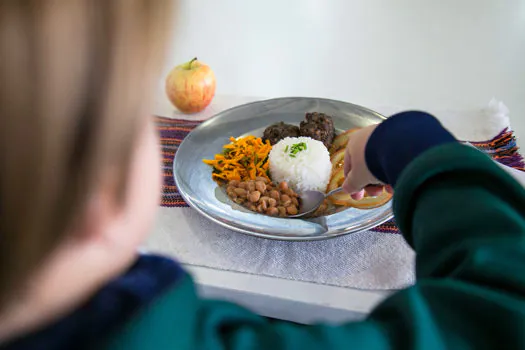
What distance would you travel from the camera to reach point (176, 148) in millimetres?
691

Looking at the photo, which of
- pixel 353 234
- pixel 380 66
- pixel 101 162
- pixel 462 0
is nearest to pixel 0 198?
pixel 101 162

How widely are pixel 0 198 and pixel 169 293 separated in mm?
88

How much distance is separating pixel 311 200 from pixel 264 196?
0.23 ft

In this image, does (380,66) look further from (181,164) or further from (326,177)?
(181,164)

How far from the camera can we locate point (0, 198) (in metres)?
0.16

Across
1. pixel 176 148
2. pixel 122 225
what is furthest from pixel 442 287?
pixel 176 148

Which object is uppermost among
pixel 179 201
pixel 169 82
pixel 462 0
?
pixel 462 0

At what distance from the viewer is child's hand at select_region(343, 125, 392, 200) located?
0.44 m

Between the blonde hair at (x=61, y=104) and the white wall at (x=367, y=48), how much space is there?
94 centimetres

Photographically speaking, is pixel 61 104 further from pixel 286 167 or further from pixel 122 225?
pixel 286 167

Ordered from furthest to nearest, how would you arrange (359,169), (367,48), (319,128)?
(367,48), (319,128), (359,169)

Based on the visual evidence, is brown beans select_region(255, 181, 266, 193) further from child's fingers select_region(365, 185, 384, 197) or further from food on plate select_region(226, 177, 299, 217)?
child's fingers select_region(365, 185, 384, 197)

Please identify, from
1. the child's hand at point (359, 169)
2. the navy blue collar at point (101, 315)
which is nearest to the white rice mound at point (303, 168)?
the child's hand at point (359, 169)

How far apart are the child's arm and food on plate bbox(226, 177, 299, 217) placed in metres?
0.22
